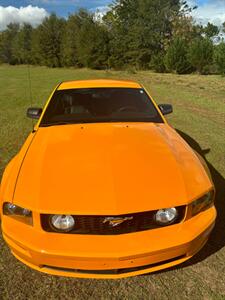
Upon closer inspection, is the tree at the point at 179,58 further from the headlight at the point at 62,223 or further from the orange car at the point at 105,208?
the headlight at the point at 62,223

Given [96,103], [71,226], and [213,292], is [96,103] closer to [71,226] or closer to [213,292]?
[71,226]

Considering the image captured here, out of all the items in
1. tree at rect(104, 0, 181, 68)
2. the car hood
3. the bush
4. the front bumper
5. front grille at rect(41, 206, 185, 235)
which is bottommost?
the bush

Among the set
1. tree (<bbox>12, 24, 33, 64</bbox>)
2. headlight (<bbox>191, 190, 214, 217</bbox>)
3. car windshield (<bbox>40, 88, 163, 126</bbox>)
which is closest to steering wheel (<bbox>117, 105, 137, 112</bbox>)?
car windshield (<bbox>40, 88, 163, 126</bbox>)

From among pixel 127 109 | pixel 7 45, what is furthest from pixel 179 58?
pixel 7 45

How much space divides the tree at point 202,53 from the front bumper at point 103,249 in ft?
102

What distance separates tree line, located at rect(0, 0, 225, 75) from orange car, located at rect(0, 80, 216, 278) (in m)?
29.7

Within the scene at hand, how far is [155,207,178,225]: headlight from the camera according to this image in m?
2.43

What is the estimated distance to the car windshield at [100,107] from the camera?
382 cm

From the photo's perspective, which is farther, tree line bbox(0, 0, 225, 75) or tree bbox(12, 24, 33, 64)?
tree bbox(12, 24, 33, 64)

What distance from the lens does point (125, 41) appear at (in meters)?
41.9

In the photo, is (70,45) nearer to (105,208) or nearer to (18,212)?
(18,212)

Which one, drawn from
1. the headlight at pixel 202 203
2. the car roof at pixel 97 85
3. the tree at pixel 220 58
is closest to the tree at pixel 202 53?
the tree at pixel 220 58

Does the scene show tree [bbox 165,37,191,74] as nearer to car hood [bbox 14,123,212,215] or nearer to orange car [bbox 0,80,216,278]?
car hood [bbox 14,123,212,215]

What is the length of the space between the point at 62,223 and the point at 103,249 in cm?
35
